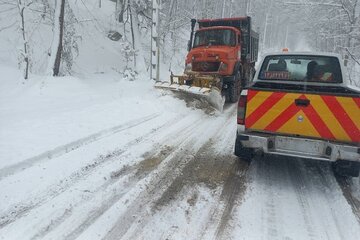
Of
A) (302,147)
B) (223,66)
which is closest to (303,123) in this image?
(302,147)

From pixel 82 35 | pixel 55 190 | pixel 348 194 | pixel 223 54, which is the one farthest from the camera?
pixel 82 35

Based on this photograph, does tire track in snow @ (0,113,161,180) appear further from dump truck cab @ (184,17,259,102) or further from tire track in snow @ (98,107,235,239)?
dump truck cab @ (184,17,259,102)

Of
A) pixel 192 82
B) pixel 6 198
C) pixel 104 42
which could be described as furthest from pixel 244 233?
pixel 104 42

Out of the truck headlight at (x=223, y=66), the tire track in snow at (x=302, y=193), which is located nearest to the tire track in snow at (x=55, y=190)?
the tire track in snow at (x=302, y=193)

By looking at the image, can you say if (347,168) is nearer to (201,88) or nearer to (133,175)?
(133,175)

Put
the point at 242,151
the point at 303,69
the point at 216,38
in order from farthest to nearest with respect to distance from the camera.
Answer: the point at 216,38
the point at 303,69
the point at 242,151

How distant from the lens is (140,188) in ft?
17.1

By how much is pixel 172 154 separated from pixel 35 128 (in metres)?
2.86

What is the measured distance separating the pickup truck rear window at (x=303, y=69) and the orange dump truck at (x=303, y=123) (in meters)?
0.37

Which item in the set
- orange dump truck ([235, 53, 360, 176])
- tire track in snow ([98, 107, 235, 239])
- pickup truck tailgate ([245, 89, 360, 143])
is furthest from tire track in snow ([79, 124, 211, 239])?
pickup truck tailgate ([245, 89, 360, 143])

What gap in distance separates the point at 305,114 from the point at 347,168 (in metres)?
1.17

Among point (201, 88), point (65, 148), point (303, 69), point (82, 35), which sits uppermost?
point (82, 35)

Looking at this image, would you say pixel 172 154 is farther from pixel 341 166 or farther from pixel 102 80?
pixel 102 80

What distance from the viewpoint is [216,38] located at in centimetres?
1400
